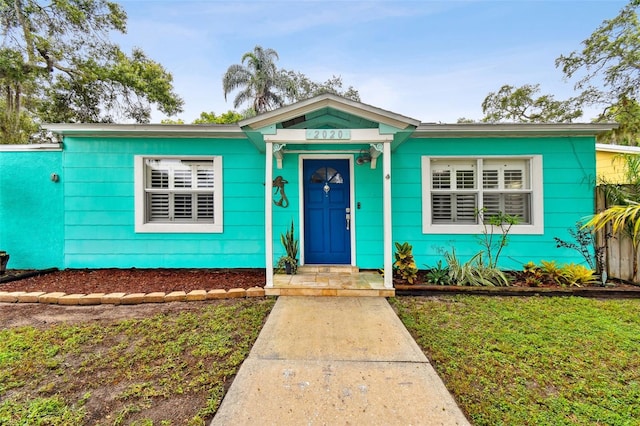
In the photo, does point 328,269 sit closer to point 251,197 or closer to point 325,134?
point 251,197

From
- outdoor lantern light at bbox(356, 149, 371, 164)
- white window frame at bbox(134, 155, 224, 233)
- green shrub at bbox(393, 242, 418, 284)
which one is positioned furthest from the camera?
white window frame at bbox(134, 155, 224, 233)

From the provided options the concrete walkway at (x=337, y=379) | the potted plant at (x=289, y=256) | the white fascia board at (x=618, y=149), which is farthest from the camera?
the white fascia board at (x=618, y=149)

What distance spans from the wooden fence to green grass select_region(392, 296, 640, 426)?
2.99 ft


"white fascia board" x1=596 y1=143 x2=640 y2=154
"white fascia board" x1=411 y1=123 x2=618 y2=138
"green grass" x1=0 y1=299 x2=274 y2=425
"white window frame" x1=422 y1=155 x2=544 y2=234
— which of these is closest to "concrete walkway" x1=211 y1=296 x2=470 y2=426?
"green grass" x1=0 y1=299 x2=274 y2=425

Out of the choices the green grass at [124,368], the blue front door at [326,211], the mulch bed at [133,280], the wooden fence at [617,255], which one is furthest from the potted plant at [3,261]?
the wooden fence at [617,255]

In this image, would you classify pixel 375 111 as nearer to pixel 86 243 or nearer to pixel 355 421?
pixel 355 421

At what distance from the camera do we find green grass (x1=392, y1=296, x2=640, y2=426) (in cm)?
162

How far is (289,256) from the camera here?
4434 millimetres

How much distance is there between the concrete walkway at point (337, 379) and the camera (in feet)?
5.06

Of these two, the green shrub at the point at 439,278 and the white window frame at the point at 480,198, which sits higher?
the white window frame at the point at 480,198

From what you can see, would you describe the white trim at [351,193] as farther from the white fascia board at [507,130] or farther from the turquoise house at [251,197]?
the white fascia board at [507,130]

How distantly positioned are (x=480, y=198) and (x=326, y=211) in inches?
111

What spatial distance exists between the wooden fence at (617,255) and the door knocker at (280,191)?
5.38 metres

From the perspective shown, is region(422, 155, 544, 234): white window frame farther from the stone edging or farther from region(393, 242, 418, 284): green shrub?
the stone edging
